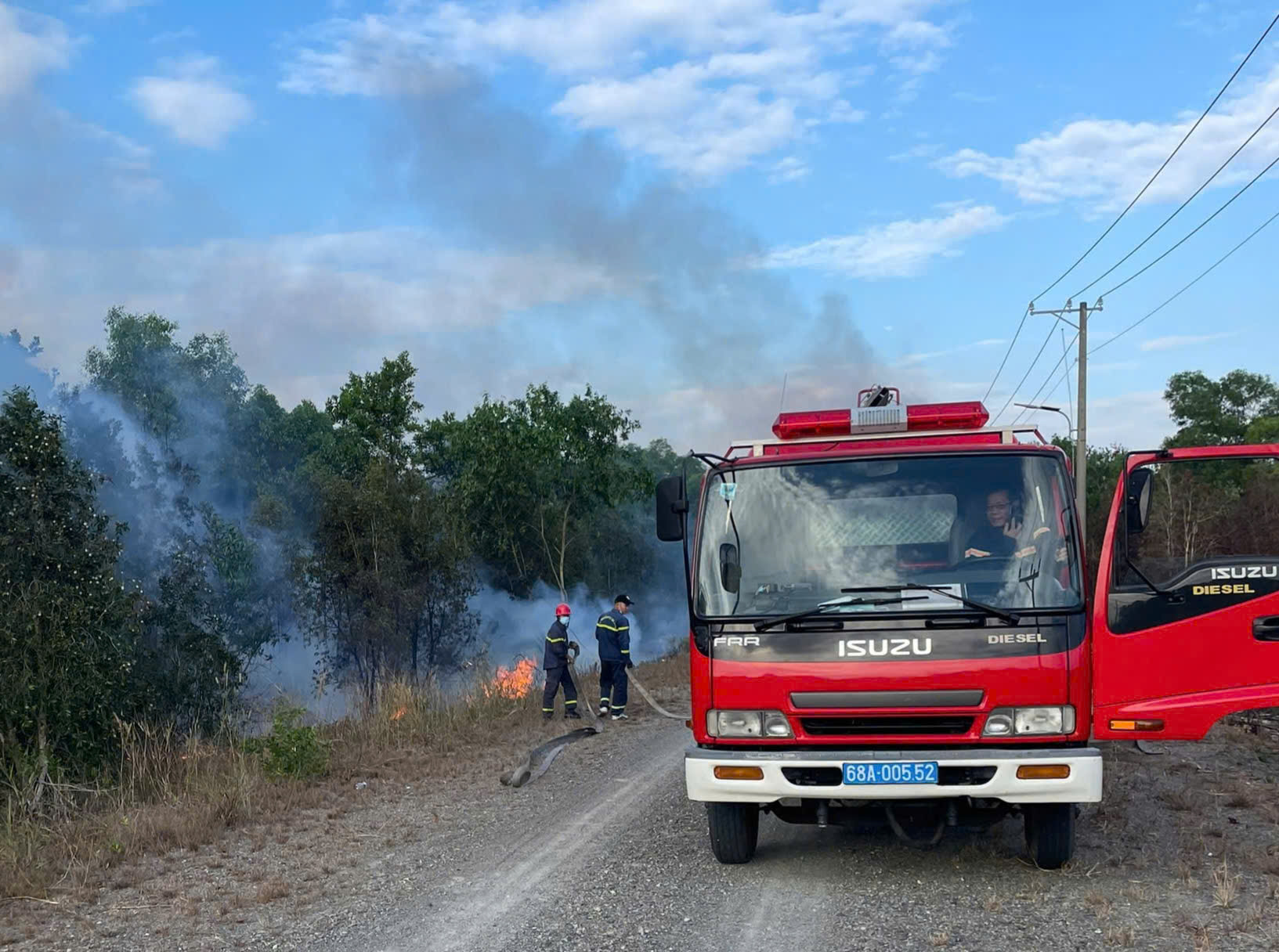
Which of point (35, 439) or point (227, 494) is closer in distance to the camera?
point (35, 439)

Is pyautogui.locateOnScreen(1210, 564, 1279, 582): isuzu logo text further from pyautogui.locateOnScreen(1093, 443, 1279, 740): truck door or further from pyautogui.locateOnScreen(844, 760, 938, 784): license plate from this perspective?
pyautogui.locateOnScreen(844, 760, 938, 784): license plate

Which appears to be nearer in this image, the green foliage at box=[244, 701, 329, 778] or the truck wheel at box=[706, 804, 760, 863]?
the truck wheel at box=[706, 804, 760, 863]

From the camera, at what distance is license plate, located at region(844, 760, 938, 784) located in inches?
232

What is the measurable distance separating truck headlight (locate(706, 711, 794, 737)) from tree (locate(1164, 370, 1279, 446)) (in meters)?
60.4

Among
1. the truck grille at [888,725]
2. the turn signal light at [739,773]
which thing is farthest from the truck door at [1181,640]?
the turn signal light at [739,773]

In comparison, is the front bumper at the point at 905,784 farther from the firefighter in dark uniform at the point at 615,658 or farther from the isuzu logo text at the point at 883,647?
the firefighter in dark uniform at the point at 615,658

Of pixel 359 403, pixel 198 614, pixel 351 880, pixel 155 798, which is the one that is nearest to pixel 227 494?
pixel 359 403

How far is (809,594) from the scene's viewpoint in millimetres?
6297

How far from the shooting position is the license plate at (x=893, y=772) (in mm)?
5887

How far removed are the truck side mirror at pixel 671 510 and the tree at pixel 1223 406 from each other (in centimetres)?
6013

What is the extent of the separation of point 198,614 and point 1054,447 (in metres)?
23.4

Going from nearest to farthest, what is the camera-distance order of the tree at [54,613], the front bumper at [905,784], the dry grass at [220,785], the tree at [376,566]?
1. the front bumper at [905,784]
2. the dry grass at [220,785]
3. the tree at [54,613]
4. the tree at [376,566]

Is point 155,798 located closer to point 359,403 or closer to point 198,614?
point 198,614

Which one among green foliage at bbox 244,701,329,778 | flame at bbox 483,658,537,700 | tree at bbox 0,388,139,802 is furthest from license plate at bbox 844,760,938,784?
flame at bbox 483,658,537,700
